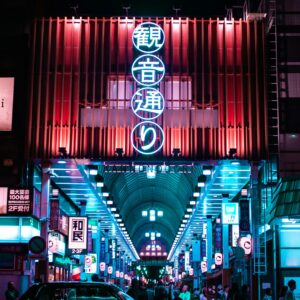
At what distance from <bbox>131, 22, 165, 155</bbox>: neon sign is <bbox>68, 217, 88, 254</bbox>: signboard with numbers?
1005 cm

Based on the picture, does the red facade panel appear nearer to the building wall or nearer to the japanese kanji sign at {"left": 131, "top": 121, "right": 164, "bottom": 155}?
the japanese kanji sign at {"left": 131, "top": 121, "right": 164, "bottom": 155}

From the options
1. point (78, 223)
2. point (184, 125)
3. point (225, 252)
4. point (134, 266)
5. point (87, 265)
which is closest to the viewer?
point (184, 125)

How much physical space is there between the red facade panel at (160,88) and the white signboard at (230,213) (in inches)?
340

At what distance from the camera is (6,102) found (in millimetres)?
27766

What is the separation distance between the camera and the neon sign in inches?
1048

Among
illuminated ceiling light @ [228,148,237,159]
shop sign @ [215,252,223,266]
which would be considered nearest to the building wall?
illuminated ceiling light @ [228,148,237,159]

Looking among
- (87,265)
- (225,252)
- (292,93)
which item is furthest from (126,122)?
(87,265)

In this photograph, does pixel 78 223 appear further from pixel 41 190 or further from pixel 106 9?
pixel 106 9

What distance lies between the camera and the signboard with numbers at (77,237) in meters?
35.0

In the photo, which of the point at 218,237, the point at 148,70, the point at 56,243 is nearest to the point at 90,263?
the point at 218,237

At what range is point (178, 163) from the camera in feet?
88.7

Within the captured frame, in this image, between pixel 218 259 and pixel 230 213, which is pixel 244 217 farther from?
pixel 218 259

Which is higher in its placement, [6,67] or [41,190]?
[6,67]

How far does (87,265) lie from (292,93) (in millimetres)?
22128
